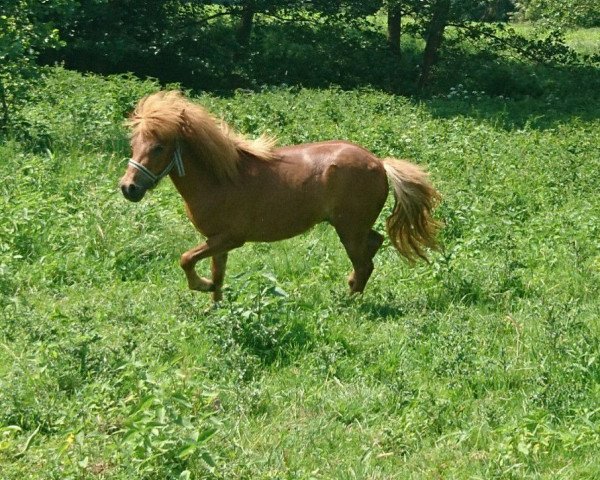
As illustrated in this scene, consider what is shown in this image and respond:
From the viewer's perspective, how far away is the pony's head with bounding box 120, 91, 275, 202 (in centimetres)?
697

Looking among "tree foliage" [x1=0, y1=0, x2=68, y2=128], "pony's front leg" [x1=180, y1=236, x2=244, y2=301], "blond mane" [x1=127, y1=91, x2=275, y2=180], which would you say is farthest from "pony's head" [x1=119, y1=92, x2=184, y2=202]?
"tree foliage" [x1=0, y1=0, x2=68, y2=128]

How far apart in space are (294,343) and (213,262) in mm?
1342

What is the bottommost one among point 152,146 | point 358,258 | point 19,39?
point 358,258

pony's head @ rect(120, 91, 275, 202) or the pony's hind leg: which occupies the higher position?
pony's head @ rect(120, 91, 275, 202)

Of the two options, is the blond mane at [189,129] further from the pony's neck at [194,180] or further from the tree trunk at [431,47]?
the tree trunk at [431,47]

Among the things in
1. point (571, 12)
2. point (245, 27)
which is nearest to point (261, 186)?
point (245, 27)

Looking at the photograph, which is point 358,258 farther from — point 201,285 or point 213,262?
point 201,285

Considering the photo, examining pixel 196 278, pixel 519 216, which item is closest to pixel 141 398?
pixel 196 278

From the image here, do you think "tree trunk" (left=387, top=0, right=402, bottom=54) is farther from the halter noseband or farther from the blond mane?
the halter noseband

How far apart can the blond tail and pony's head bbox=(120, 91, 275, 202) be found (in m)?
1.33

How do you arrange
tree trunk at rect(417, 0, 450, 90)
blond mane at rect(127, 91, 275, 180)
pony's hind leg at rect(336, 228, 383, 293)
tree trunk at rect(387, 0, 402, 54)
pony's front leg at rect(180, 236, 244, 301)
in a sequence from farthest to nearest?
tree trunk at rect(387, 0, 402, 54)
tree trunk at rect(417, 0, 450, 90)
pony's hind leg at rect(336, 228, 383, 293)
pony's front leg at rect(180, 236, 244, 301)
blond mane at rect(127, 91, 275, 180)

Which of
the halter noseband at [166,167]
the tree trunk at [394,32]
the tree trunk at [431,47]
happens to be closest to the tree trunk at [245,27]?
the tree trunk at [394,32]

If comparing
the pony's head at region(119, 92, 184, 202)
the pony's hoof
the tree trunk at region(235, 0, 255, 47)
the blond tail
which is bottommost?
the tree trunk at region(235, 0, 255, 47)

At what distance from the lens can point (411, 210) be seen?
25.8 ft
